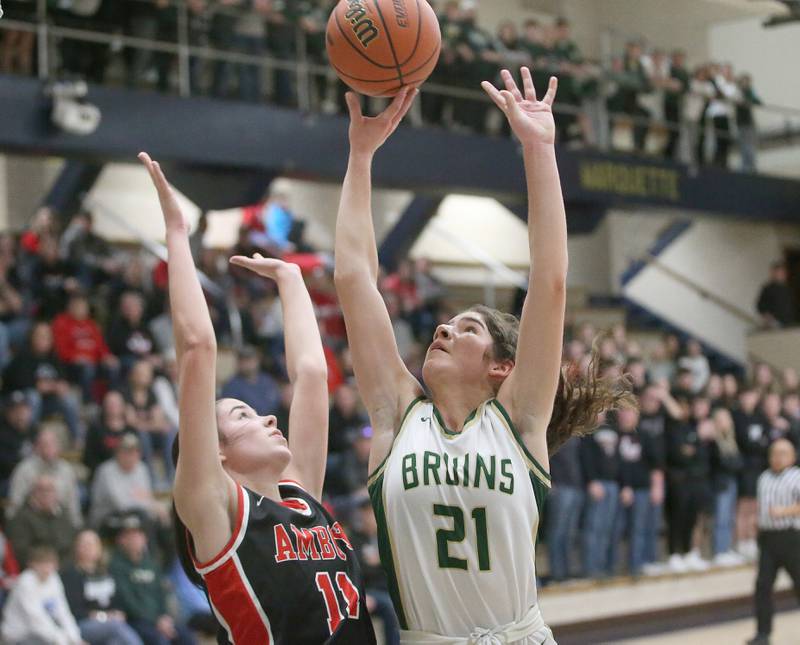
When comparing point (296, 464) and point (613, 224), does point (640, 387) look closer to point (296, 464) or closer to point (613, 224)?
point (613, 224)

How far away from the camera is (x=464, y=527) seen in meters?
3.14

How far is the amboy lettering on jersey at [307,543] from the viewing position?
319cm

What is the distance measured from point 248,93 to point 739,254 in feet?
31.9

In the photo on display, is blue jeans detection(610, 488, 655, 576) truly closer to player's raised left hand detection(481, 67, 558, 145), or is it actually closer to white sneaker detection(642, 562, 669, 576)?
white sneaker detection(642, 562, 669, 576)

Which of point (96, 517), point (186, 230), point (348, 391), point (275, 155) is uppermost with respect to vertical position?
point (275, 155)

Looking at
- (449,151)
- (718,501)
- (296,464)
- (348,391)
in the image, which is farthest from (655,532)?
(296,464)

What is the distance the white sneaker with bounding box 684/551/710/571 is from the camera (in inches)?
500

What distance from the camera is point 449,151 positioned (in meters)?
14.2

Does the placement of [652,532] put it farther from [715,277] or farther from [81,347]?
[715,277]

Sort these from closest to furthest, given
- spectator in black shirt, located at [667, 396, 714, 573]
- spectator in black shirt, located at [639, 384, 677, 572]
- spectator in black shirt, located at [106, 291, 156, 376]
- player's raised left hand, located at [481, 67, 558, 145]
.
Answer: player's raised left hand, located at [481, 67, 558, 145] → spectator in black shirt, located at [106, 291, 156, 376] → spectator in black shirt, located at [639, 384, 677, 572] → spectator in black shirt, located at [667, 396, 714, 573]

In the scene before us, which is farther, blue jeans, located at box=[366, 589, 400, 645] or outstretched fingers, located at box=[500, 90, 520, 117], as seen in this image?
blue jeans, located at box=[366, 589, 400, 645]

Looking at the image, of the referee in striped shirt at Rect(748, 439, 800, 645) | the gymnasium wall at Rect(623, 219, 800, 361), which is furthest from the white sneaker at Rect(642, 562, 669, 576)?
the gymnasium wall at Rect(623, 219, 800, 361)

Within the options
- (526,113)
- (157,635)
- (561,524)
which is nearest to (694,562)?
(561,524)

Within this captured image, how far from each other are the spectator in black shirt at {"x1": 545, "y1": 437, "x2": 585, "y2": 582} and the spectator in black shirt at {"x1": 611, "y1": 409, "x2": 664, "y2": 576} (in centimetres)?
56
